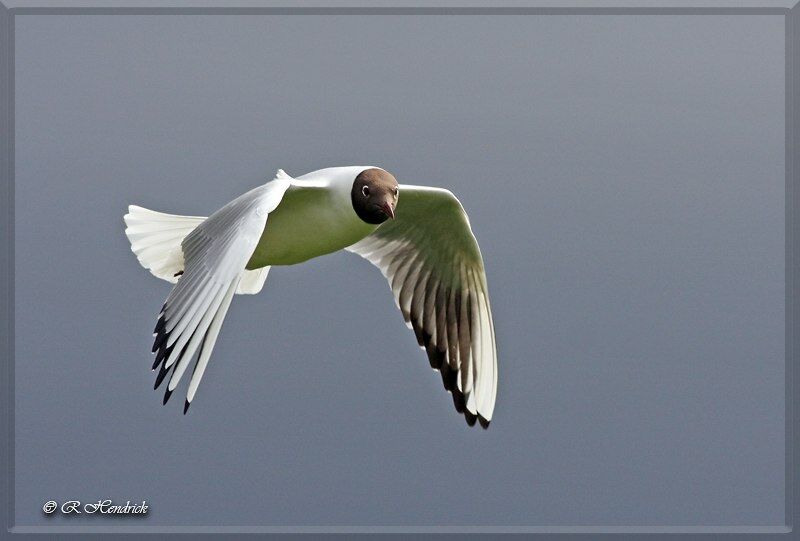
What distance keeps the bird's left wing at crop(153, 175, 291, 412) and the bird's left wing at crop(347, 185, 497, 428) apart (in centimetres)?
83

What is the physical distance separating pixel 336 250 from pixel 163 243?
1.96ft

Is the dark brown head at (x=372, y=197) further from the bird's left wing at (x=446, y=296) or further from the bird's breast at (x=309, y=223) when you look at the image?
the bird's left wing at (x=446, y=296)

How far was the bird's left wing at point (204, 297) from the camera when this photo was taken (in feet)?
7.75

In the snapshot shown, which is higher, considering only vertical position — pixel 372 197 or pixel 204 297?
pixel 372 197

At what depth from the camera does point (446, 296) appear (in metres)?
3.43

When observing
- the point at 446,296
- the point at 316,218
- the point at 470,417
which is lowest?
the point at 470,417

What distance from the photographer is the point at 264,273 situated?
336 centimetres

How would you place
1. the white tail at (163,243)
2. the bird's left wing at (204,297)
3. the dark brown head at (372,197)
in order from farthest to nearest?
the white tail at (163,243)
the dark brown head at (372,197)
the bird's left wing at (204,297)

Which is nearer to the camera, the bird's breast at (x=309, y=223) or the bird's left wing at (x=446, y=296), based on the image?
the bird's breast at (x=309, y=223)

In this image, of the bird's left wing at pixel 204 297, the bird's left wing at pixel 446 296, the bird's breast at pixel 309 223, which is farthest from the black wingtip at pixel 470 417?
the bird's left wing at pixel 204 297

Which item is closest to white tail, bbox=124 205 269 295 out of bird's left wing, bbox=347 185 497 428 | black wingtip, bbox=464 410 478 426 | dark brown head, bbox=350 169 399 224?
bird's left wing, bbox=347 185 497 428

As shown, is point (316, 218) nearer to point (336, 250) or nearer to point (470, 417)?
point (336, 250)

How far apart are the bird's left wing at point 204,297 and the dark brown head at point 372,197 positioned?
1.01ft

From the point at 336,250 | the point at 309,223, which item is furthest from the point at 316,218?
the point at 336,250
